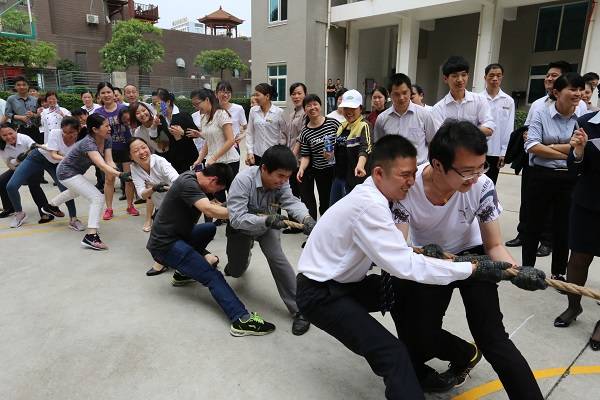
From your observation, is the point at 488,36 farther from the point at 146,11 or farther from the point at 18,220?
the point at 146,11

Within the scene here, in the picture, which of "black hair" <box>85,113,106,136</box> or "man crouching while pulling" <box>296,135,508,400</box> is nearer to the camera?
"man crouching while pulling" <box>296,135,508,400</box>

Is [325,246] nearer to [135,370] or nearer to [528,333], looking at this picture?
[135,370]

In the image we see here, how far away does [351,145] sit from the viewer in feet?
12.1

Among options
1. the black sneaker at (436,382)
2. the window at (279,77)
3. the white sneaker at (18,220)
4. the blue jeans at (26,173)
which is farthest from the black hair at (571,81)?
the window at (279,77)

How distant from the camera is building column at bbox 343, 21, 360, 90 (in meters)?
14.5

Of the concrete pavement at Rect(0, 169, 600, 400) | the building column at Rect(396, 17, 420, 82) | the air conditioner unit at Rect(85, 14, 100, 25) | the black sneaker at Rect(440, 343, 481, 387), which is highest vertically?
the air conditioner unit at Rect(85, 14, 100, 25)

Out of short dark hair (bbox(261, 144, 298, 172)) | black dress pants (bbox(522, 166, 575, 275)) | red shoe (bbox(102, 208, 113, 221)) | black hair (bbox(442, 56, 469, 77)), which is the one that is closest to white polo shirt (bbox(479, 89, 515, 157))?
black hair (bbox(442, 56, 469, 77))

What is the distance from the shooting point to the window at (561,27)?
41.7ft

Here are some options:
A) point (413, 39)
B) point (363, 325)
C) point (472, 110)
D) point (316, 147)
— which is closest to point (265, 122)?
point (316, 147)

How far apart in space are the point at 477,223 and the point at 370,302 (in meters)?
0.68

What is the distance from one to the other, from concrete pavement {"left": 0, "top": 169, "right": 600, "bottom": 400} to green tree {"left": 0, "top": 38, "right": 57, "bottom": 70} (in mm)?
20905

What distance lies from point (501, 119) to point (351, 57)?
1136 centimetres

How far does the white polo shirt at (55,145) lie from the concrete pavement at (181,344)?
1560 mm

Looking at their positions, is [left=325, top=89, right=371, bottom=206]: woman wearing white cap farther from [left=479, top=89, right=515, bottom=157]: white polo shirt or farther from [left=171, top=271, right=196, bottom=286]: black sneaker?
[left=171, top=271, right=196, bottom=286]: black sneaker
